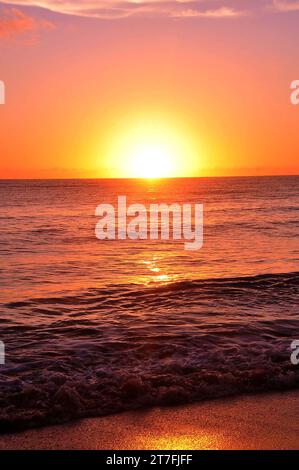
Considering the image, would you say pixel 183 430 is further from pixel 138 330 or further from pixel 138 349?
pixel 138 330

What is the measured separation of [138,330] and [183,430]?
430cm

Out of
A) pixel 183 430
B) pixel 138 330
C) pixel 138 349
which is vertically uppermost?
pixel 138 330

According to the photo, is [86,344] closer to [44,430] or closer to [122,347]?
[122,347]

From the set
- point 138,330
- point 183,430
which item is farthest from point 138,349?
point 183,430

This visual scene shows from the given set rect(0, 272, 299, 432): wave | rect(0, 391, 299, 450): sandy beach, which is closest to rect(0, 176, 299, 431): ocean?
rect(0, 272, 299, 432): wave

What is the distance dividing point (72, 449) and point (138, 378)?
1.91m

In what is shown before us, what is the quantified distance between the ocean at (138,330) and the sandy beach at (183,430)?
317 mm

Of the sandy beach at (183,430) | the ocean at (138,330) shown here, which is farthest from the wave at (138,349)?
the sandy beach at (183,430)

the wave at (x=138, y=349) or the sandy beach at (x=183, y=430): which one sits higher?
the wave at (x=138, y=349)

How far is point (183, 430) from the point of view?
5.81 metres

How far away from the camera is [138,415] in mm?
6309

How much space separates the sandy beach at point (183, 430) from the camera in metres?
5.52

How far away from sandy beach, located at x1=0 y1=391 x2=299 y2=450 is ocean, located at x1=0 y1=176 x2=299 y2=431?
1.04 ft

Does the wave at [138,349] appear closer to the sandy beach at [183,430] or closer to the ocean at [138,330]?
the ocean at [138,330]
